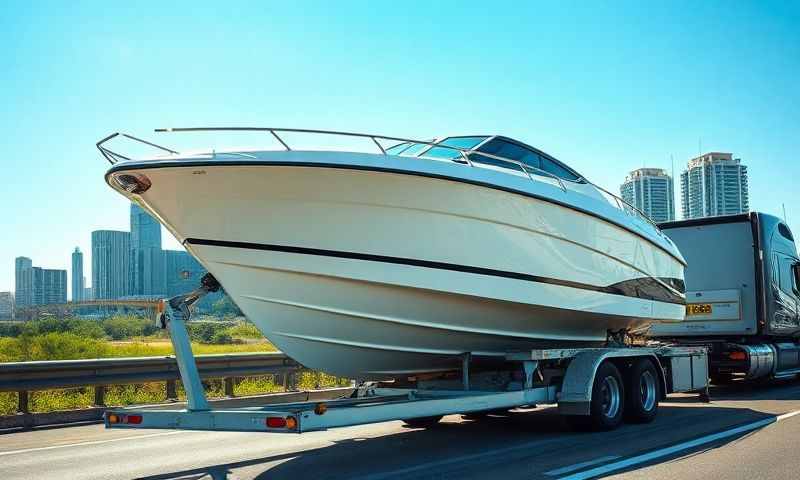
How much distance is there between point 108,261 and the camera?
29219 millimetres

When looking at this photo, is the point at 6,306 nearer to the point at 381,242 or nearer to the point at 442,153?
the point at 442,153

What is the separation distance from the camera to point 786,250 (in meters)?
14.0

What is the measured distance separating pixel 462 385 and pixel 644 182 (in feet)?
96.8

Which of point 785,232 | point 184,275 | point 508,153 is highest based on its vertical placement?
point 508,153

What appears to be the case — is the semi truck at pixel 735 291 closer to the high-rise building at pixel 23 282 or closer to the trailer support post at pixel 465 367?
the trailer support post at pixel 465 367

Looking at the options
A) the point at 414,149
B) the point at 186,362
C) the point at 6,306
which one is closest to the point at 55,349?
the point at 186,362

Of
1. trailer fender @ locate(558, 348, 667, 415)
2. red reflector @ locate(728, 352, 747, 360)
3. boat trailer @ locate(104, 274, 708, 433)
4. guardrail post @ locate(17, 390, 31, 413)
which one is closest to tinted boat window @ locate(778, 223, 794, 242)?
red reflector @ locate(728, 352, 747, 360)

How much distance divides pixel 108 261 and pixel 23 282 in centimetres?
1195

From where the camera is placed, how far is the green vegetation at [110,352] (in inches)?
428

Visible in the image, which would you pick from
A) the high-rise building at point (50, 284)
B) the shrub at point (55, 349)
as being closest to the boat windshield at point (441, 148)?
the shrub at point (55, 349)

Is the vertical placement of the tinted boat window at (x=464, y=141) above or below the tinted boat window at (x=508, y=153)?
above

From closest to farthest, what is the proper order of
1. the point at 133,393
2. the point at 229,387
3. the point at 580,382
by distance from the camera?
the point at 580,382 < the point at 229,387 < the point at 133,393

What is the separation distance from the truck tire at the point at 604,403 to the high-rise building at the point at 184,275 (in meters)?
4.24

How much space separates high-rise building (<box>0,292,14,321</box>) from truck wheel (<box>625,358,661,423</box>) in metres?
28.7
